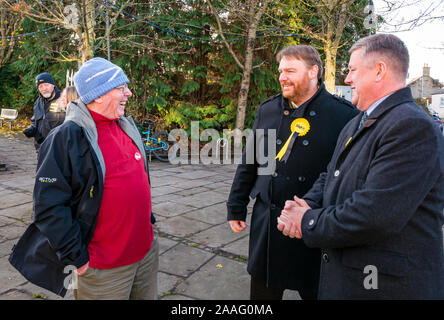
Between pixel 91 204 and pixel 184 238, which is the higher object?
pixel 91 204

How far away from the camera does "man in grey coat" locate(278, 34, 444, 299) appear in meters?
1.39

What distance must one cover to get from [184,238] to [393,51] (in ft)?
11.8

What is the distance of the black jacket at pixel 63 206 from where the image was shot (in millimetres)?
1779

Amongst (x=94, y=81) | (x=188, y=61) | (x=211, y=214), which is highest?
(x=188, y=61)

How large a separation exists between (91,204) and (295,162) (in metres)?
1.24

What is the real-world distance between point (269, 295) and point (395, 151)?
139cm

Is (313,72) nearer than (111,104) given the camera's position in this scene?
No

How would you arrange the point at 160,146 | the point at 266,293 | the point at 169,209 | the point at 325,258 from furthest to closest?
1. the point at 160,146
2. the point at 169,209
3. the point at 266,293
4. the point at 325,258

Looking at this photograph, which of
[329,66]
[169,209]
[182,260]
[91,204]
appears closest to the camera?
[91,204]

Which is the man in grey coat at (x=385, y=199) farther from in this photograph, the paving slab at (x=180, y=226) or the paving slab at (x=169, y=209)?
the paving slab at (x=169, y=209)

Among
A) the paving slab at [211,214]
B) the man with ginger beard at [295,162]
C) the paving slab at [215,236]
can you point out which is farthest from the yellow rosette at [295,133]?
the paving slab at [211,214]

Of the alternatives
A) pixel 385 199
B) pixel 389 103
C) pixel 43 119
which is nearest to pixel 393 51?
pixel 389 103

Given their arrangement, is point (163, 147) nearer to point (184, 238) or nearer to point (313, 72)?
point (184, 238)

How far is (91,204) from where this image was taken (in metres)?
1.89
